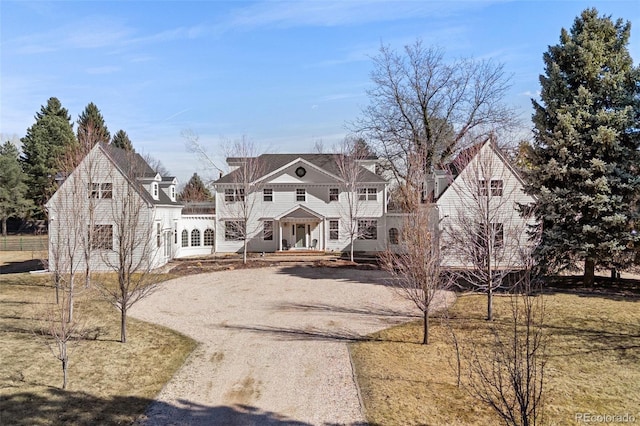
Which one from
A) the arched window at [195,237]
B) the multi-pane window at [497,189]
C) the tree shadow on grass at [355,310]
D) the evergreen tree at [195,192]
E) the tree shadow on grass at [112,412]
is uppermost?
the evergreen tree at [195,192]

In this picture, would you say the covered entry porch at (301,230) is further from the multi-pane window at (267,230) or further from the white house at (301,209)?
the multi-pane window at (267,230)

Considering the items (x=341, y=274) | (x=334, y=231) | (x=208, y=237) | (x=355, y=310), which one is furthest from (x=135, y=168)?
(x=334, y=231)

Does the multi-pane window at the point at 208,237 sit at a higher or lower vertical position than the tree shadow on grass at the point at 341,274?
higher

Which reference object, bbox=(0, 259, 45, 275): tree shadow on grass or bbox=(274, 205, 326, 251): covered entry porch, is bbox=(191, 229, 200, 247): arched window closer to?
bbox=(274, 205, 326, 251): covered entry porch

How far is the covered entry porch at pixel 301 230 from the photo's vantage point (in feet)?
108

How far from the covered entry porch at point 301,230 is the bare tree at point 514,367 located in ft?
67.5

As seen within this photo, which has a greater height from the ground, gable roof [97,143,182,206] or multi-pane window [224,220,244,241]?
gable roof [97,143,182,206]

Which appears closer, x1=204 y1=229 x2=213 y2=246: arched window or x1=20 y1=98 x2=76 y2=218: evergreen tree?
x1=204 y1=229 x2=213 y2=246: arched window

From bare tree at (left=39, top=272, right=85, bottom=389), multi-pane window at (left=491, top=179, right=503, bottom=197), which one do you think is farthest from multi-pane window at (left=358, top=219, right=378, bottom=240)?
bare tree at (left=39, top=272, right=85, bottom=389)

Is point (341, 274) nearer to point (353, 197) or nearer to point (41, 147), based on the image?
point (353, 197)

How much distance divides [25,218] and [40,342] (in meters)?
51.3

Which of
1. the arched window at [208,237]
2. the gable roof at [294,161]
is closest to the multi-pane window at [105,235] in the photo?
the arched window at [208,237]

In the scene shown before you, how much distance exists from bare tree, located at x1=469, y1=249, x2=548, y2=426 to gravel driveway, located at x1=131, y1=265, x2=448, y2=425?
2.72 m

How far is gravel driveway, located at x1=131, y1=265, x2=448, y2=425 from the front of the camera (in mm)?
8180
